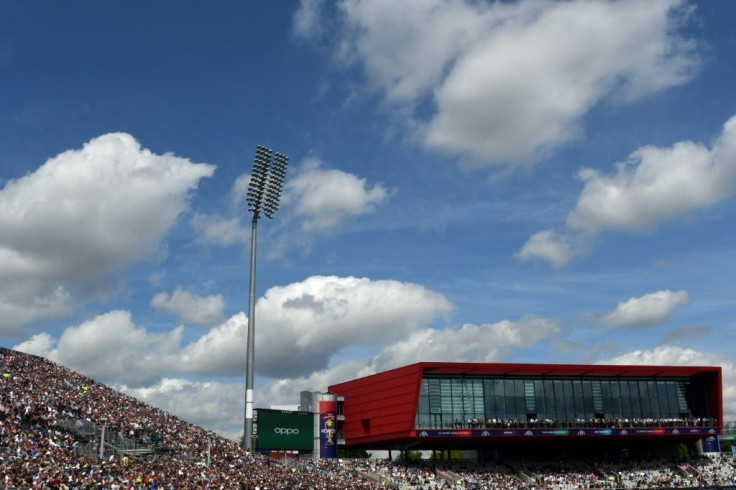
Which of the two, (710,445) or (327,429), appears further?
(710,445)

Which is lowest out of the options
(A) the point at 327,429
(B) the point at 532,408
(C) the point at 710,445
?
(C) the point at 710,445

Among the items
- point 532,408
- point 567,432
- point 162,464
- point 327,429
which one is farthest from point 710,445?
point 162,464

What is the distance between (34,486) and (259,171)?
4563 centimetres

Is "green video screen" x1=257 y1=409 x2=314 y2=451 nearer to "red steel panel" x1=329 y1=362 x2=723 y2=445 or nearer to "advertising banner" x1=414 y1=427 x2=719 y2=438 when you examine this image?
"red steel panel" x1=329 y1=362 x2=723 y2=445

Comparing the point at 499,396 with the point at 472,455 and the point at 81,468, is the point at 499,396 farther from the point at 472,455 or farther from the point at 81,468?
the point at 81,468

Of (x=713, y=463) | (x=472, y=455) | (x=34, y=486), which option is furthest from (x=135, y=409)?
(x=713, y=463)

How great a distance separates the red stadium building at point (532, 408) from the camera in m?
77.2

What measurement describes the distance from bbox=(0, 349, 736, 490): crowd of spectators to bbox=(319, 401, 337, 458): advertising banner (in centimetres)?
308

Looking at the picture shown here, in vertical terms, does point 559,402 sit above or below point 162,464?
above

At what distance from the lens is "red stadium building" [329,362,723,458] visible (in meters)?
77.2

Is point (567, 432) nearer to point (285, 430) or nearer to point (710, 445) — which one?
point (710, 445)

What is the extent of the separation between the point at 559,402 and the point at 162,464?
4731 centimetres

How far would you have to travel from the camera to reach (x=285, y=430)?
3012 inches

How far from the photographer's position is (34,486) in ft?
117
